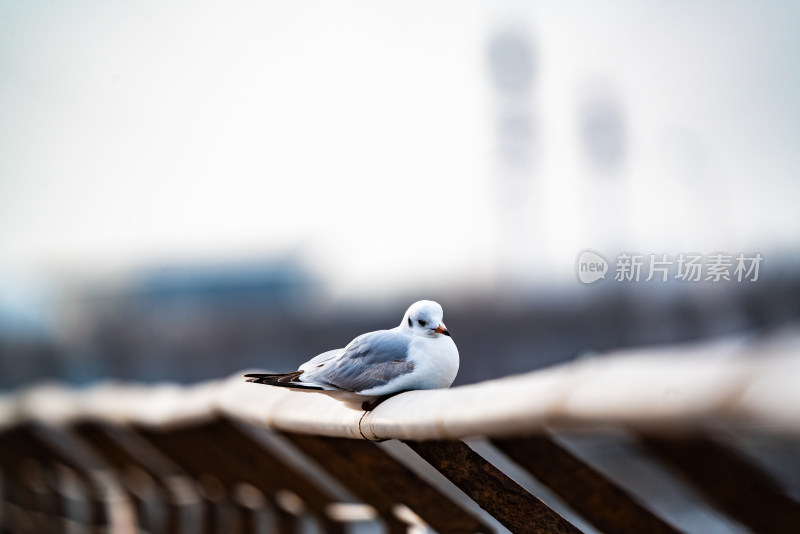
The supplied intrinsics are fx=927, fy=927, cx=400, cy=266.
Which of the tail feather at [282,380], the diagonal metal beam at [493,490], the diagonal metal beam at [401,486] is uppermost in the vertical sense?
the tail feather at [282,380]

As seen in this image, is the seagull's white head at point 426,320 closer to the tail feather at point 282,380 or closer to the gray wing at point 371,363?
the gray wing at point 371,363

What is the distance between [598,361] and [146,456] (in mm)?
2974

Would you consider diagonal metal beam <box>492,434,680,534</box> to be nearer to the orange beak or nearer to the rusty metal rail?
the rusty metal rail

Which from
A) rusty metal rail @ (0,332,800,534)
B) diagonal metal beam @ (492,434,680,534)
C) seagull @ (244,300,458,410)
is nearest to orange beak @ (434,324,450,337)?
seagull @ (244,300,458,410)

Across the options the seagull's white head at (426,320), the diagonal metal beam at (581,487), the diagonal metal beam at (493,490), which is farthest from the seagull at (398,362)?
the diagonal metal beam at (581,487)

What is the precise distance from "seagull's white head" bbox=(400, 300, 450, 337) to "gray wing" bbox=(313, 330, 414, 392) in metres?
0.02

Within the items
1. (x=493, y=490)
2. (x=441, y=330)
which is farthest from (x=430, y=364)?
(x=493, y=490)

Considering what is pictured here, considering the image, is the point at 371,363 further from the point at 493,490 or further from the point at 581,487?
the point at 581,487

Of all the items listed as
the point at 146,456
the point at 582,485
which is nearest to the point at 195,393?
the point at 146,456

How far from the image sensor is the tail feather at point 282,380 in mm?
1335

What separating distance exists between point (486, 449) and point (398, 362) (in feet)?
0.94

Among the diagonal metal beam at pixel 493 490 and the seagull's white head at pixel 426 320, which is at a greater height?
the seagull's white head at pixel 426 320

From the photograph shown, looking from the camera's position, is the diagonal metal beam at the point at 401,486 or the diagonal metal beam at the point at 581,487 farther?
the diagonal metal beam at the point at 401,486

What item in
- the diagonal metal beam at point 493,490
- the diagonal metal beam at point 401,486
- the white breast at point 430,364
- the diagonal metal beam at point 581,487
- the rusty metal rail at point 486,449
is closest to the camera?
the rusty metal rail at point 486,449
